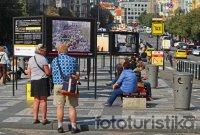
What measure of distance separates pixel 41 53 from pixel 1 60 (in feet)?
37.2

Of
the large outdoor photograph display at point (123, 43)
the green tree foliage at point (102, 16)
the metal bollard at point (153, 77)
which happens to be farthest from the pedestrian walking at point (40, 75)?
the green tree foliage at point (102, 16)

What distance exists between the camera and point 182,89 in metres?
14.6

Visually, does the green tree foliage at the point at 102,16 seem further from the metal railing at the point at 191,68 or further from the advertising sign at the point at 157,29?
the advertising sign at the point at 157,29

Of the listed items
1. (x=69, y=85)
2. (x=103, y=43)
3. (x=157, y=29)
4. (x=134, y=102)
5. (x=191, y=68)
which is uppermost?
(x=157, y=29)

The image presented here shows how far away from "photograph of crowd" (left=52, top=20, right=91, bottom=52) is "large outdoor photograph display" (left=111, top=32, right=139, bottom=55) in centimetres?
605

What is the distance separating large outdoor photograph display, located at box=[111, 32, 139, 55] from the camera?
23.0m

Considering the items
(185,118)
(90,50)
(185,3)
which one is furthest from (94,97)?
(185,3)

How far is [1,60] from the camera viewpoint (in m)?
23.0

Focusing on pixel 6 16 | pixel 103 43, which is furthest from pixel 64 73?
pixel 6 16

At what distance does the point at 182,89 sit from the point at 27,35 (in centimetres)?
543

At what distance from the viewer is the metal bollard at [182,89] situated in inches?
572

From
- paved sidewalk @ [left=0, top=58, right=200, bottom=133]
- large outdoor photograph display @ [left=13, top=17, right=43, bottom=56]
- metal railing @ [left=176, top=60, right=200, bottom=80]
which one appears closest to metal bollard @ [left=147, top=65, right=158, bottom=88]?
paved sidewalk @ [left=0, top=58, right=200, bottom=133]

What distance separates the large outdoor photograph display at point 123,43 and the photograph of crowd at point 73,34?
605cm

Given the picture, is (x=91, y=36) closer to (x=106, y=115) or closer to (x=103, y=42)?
(x=106, y=115)
